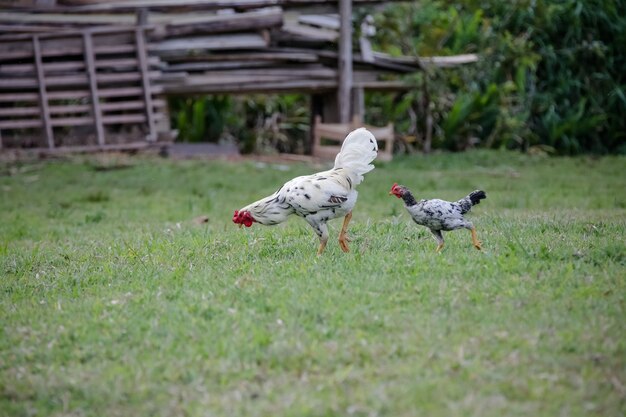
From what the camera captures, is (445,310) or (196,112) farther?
(196,112)

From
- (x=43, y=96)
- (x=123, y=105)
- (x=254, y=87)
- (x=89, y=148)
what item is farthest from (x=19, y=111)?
(x=254, y=87)

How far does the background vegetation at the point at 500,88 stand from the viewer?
21609 mm

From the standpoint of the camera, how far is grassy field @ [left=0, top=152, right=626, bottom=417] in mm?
5383

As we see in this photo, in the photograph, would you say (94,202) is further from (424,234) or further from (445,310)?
(445,310)

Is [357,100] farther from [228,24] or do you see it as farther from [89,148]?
[89,148]

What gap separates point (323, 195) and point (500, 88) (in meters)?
15.3

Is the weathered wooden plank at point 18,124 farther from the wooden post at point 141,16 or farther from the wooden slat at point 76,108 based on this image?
the wooden post at point 141,16

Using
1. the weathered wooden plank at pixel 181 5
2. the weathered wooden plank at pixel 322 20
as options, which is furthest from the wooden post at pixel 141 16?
the weathered wooden plank at pixel 322 20

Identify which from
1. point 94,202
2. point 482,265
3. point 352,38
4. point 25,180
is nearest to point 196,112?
point 352,38

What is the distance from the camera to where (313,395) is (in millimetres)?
5375

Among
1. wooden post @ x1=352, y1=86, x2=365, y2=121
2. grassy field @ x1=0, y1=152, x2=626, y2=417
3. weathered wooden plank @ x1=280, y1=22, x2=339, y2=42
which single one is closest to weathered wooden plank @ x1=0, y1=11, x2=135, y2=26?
weathered wooden plank @ x1=280, y1=22, x2=339, y2=42

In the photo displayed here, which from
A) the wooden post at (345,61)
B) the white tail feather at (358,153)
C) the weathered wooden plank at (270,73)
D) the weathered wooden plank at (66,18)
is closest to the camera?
the white tail feather at (358,153)

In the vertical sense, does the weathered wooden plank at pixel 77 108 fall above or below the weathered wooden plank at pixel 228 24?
below

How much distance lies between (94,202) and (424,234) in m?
7.42
